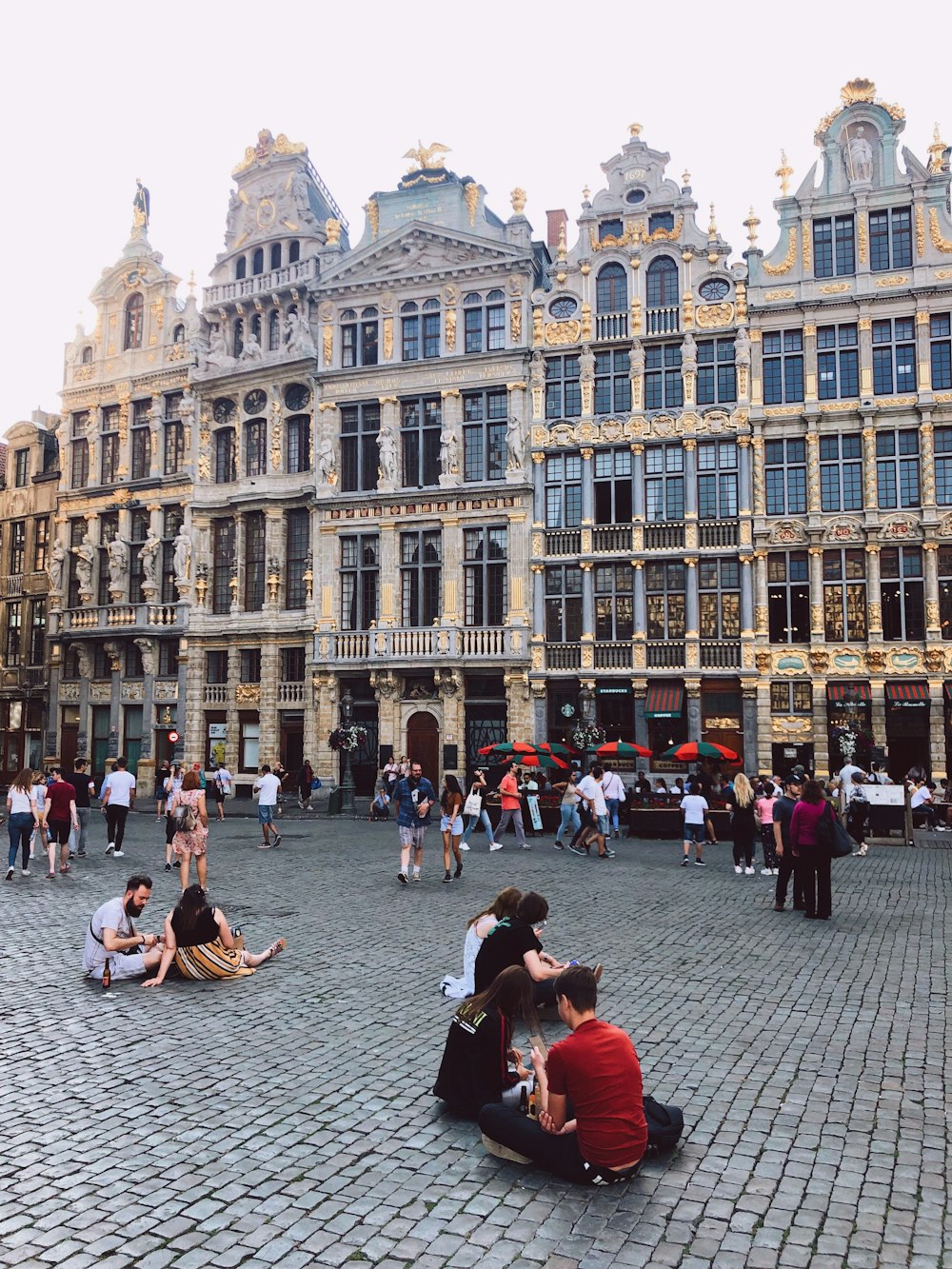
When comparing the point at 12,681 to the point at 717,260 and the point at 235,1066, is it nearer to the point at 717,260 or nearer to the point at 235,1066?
the point at 717,260

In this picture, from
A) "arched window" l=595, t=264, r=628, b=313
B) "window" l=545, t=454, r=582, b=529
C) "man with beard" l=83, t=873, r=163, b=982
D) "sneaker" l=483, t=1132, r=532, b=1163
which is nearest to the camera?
"sneaker" l=483, t=1132, r=532, b=1163

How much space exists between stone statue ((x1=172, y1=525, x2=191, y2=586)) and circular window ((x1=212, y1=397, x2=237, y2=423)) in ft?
17.3

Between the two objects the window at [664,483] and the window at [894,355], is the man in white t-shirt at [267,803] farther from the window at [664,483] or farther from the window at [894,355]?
the window at [894,355]

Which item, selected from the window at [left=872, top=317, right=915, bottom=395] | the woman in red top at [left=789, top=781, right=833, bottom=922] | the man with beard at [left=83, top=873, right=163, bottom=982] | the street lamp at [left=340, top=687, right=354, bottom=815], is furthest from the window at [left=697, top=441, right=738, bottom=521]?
the man with beard at [left=83, top=873, right=163, bottom=982]

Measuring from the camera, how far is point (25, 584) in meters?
45.6

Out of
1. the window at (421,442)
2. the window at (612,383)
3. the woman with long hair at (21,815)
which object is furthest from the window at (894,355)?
the woman with long hair at (21,815)

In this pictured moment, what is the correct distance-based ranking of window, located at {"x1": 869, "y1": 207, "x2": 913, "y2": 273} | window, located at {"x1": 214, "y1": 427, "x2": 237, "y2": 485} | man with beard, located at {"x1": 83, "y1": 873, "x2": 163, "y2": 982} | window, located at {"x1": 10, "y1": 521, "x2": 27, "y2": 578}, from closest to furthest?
man with beard, located at {"x1": 83, "y1": 873, "x2": 163, "y2": 982} → window, located at {"x1": 869, "y1": 207, "x2": 913, "y2": 273} → window, located at {"x1": 214, "y1": 427, "x2": 237, "y2": 485} → window, located at {"x1": 10, "y1": 521, "x2": 27, "y2": 578}

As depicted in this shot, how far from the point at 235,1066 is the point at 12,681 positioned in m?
43.0

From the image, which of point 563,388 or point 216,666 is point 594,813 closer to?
point 563,388

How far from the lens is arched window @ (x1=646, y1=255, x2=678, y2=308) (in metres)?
34.5

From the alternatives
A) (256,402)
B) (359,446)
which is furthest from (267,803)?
(256,402)

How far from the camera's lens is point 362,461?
124ft

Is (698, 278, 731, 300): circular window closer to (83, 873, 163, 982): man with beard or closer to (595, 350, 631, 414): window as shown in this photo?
(595, 350, 631, 414): window

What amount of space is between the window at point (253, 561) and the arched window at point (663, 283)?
17515mm
